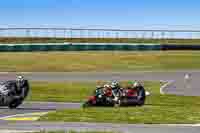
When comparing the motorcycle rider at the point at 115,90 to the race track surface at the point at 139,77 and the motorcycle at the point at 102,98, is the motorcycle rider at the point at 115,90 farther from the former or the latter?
the race track surface at the point at 139,77

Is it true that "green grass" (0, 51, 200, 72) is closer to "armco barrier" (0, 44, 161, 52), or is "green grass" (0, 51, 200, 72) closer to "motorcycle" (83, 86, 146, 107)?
"armco barrier" (0, 44, 161, 52)

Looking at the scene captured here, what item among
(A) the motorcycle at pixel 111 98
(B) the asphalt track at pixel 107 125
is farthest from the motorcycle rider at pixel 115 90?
(B) the asphalt track at pixel 107 125

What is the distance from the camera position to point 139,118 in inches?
882

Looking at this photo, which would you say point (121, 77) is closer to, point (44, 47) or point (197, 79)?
point (197, 79)

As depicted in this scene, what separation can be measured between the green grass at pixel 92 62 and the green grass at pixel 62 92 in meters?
19.3

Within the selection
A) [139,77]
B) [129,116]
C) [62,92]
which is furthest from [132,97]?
[139,77]

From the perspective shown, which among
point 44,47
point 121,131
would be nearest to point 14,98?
point 121,131

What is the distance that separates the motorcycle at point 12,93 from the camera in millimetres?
27483

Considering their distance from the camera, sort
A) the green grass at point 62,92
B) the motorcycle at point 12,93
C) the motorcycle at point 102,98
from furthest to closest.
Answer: the green grass at point 62,92, the motorcycle at point 102,98, the motorcycle at point 12,93

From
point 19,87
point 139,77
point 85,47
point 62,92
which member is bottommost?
point 62,92

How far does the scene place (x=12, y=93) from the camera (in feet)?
91.1

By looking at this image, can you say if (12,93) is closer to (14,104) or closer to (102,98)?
(14,104)

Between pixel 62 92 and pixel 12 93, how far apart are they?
44.4 ft

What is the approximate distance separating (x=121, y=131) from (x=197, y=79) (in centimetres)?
3923
